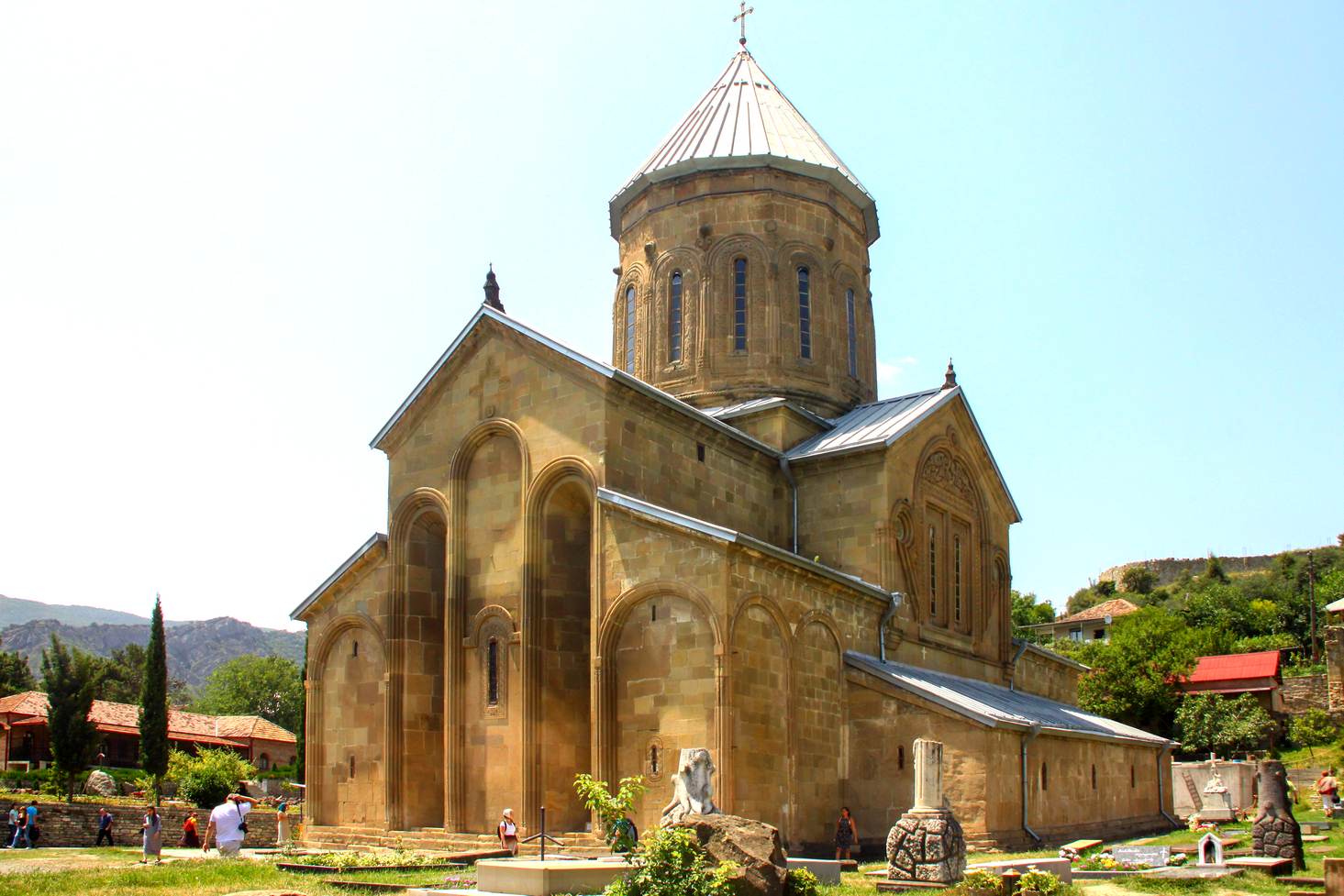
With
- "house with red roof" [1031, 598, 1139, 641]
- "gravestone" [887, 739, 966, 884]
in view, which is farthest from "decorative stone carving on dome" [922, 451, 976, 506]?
"house with red roof" [1031, 598, 1139, 641]

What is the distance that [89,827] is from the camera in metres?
25.0

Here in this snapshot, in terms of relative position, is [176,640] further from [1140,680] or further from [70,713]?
[1140,680]

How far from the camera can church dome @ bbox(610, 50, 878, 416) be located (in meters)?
23.7

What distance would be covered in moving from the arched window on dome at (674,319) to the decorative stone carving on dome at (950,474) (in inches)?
206

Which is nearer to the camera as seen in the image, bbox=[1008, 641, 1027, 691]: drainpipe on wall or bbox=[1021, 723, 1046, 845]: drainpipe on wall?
bbox=[1021, 723, 1046, 845]: drainpipe on wall

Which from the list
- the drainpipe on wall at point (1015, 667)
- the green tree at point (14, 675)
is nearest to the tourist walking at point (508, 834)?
the drainpipe on wall at point (1015, 667)

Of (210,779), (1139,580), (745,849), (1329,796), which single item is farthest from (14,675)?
(1139,580)

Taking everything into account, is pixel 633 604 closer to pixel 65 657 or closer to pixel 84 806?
pixel 84 806

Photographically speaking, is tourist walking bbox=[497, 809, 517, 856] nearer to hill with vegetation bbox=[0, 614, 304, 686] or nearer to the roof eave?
the roof eave

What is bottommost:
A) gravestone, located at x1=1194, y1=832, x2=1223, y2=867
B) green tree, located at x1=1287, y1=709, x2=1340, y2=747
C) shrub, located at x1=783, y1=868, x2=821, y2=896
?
green tree, located at x1=1287, y1=709, x2=1340, y2=747

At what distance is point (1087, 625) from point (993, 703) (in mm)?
52154

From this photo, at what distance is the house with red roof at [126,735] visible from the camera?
148 ft

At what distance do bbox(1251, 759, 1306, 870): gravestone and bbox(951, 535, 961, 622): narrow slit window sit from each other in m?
8.13

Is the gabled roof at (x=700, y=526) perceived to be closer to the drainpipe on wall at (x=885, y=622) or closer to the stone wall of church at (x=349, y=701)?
the drainpipe on wall at (x=885, y=622)
